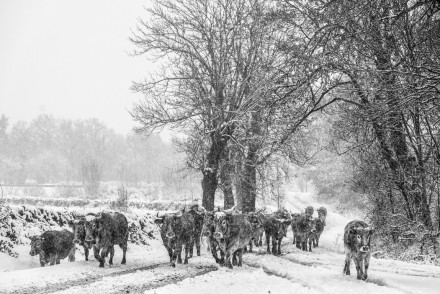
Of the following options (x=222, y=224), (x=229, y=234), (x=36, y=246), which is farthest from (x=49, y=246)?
(x=229, y=234)

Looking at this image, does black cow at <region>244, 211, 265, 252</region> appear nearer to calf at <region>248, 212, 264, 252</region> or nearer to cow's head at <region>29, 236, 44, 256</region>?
calf at <region>248, 212, 264, 252</region>

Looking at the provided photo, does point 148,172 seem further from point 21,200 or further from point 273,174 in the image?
point 273,174

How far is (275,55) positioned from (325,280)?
12647 mm

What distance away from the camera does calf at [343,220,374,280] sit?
10.2 meters

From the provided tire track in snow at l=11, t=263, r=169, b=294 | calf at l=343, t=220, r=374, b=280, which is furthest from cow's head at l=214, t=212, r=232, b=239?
calf at l=343, t=220, r=374, b=280

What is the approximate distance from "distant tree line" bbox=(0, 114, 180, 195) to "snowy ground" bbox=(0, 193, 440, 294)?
180ft

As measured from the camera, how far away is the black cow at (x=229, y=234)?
12172mm

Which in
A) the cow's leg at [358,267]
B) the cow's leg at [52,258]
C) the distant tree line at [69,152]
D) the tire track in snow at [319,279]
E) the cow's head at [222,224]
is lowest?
the cow's leg at [52,258]

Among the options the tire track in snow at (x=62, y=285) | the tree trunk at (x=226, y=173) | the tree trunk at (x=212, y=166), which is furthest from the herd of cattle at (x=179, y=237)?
the tree trunk at (x=226, y=173)

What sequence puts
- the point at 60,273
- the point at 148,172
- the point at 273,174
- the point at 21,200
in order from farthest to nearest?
the point at 148,172 → the point at 21,200 → the point at 273,174 → the point at 60,273

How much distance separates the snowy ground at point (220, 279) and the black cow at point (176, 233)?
0.51m

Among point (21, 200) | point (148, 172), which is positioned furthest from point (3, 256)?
point (148, 172)

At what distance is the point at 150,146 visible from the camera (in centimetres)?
9150

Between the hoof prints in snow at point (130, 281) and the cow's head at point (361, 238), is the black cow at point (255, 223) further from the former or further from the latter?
the cow's head at point (361, 238)
